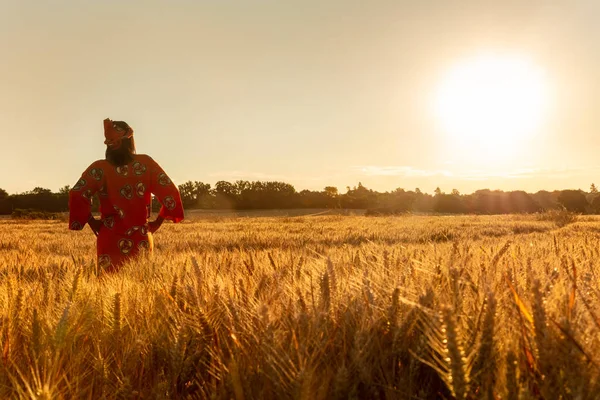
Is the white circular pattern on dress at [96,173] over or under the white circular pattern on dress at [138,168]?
under

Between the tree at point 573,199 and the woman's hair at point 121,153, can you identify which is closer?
the woman's hair at point 121,153

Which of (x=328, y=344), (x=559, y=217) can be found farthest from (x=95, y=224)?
(x=559, y=217)

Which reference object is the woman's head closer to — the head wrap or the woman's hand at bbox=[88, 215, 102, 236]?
the head wrap

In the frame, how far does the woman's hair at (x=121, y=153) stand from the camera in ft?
15.0

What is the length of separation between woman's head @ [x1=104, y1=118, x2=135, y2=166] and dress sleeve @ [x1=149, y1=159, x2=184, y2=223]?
280mm

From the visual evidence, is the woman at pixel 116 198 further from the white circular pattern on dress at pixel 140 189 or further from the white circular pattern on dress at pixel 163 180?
the white circular pattern on dress at pixel 163 180

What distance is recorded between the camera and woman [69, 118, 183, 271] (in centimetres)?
448

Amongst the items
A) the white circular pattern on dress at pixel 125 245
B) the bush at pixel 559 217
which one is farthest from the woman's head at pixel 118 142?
the bush at pixel 559 217

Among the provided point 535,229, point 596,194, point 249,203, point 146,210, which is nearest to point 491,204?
point 596,194

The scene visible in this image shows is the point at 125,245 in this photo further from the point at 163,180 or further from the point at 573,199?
the point at 573,199

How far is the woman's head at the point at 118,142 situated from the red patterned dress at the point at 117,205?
6cm

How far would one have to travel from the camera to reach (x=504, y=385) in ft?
2.70

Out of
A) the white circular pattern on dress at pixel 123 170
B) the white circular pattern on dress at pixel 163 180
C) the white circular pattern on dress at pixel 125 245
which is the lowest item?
the white circular pattern on dress at pixel 125 245

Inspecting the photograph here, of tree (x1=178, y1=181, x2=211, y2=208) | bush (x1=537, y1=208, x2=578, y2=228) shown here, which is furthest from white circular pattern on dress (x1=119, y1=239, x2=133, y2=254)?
tree (x1=178, y1=181, x2=211, y2=208)
